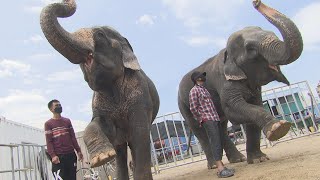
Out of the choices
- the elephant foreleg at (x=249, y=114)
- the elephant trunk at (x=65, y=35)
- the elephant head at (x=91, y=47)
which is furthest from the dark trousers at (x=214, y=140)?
the elephant trunk at (x=65, y=35)

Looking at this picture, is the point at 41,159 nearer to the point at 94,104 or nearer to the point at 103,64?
the point at 94,104

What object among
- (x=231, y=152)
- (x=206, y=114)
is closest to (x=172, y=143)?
(x=231, y=152)

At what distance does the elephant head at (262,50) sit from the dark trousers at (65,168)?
309 centimetres

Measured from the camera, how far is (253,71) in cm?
643

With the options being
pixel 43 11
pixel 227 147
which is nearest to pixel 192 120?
pixel 227 147

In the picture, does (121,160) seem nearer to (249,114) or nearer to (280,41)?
(249,114)

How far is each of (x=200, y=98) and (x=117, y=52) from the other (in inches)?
60.1

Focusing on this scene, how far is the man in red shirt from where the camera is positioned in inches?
258

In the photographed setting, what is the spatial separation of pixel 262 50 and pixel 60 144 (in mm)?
3725

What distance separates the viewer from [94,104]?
5.76m

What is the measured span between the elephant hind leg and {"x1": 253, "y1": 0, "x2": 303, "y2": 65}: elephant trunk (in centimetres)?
88

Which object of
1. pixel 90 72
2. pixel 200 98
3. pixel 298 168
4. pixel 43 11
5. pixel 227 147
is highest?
Answer: pixel 43 11

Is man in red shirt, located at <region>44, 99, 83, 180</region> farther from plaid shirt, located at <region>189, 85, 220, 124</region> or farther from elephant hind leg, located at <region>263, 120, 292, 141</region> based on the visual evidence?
elephant hind leg, located at <region>263, 120, 292, 141</region>

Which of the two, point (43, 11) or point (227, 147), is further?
point (227, 147)
